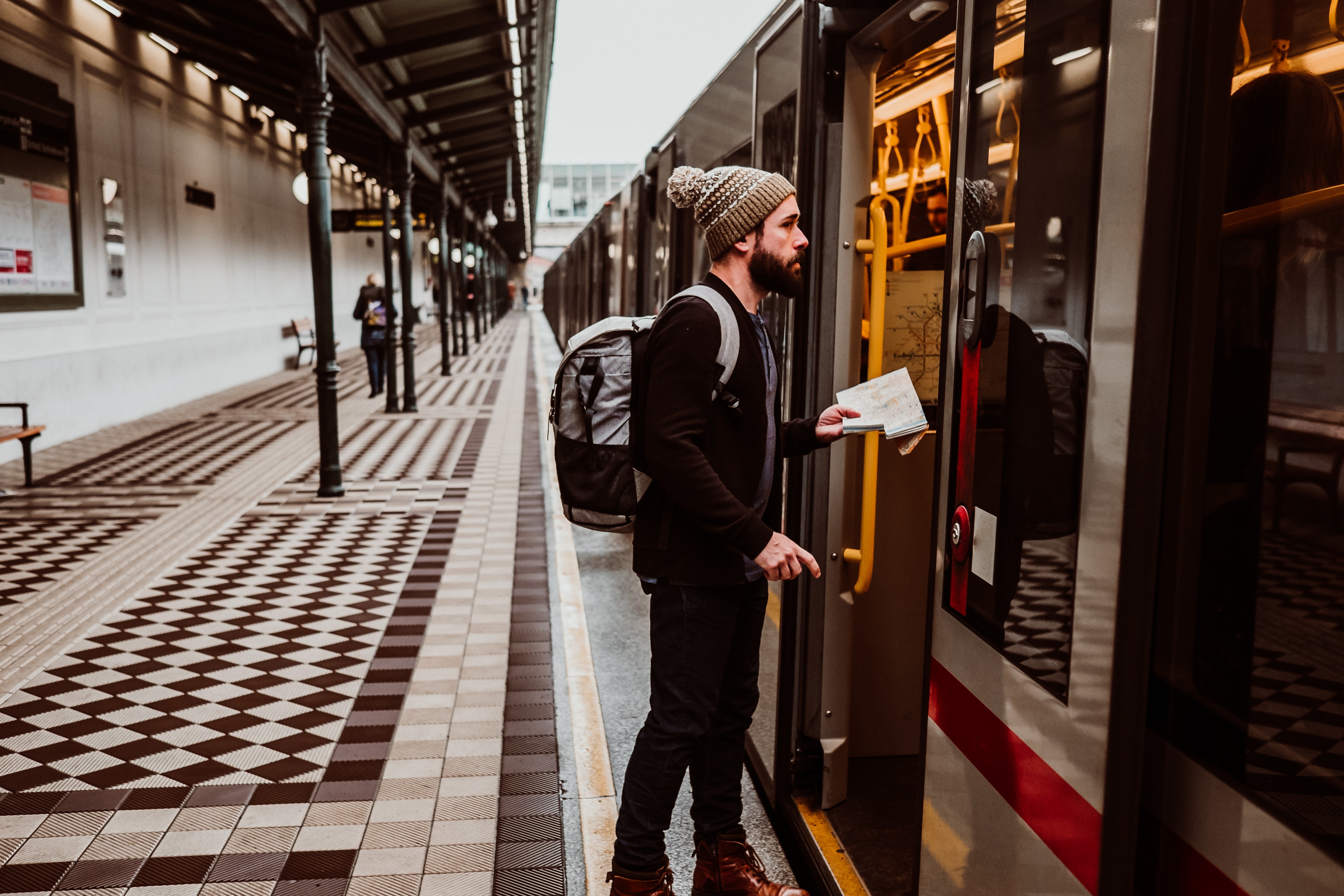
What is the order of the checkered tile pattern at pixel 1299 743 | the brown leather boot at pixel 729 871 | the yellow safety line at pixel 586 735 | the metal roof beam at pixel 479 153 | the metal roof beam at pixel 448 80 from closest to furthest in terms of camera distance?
the checkered tile pattern at pixel 1299 743
the brown leather boot at pixel 729 871
the yellow safety line at pixel 586 735
the metal roof beam at pixel 448 80
the metal roof beam at pixel 479 153

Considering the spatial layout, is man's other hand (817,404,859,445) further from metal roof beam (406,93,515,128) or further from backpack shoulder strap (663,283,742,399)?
metal roof beam (406,93,515,128)

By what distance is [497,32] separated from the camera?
11211mm

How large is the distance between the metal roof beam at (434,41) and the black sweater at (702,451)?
29.4 ft

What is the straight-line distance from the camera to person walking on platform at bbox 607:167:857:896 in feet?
7.75

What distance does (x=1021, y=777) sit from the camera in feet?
5.56

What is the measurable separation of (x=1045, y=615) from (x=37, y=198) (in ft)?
37.3

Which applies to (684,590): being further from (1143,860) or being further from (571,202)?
(571,202)

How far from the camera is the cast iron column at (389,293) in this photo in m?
13.4

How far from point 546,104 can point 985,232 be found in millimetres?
19974

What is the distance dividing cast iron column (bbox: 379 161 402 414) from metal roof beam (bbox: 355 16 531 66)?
2205 millimetres

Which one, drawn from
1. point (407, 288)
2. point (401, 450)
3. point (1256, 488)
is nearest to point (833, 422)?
point (1256, 488)

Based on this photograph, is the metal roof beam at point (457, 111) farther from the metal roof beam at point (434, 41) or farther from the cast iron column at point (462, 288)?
the cast iron column at point (462, 288)

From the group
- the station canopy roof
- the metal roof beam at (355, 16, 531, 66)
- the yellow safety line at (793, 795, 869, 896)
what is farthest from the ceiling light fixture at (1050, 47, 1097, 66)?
the metal roof beam at (355, 16, 531, 66)

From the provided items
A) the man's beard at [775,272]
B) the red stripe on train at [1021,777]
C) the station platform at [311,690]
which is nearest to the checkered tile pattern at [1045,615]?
the red stripe on train at [1021,777]
